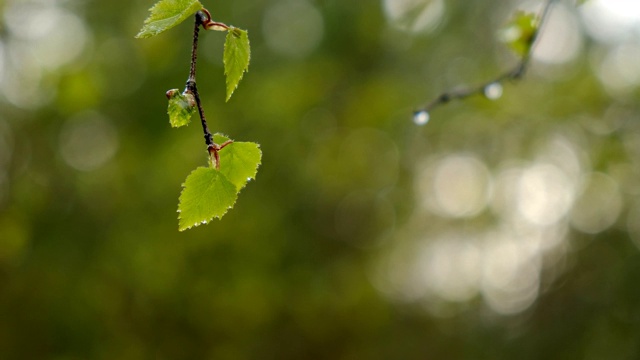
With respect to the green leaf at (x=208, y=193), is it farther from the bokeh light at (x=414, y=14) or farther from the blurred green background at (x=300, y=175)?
the blurred green background at (x=300, y=175)

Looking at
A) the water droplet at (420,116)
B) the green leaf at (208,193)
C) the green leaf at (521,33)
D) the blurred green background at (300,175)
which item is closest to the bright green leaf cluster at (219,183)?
the green leaf at (208,193)

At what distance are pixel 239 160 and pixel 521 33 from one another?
32.5 inches

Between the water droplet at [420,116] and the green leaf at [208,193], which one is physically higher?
the water droplet at [420,116]

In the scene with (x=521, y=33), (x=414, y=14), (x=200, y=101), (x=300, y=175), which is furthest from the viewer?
(x=300, y=175)

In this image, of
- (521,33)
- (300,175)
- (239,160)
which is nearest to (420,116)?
(521,33)

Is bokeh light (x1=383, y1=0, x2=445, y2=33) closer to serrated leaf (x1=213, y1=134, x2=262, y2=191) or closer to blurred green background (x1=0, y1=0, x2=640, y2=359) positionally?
blurred green background (x1=0, y1=0, x2=640, y2=359)

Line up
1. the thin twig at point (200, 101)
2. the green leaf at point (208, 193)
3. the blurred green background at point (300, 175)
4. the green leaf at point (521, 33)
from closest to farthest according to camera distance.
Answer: the thin twig at point (200, 101) < the green leaf at point (208, 193) < the green leaf at point (521, 33) < the blurred green background at point (300, 175)

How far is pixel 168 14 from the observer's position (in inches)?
28.4

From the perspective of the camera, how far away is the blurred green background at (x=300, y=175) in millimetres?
4422

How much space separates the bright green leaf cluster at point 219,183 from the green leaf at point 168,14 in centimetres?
15

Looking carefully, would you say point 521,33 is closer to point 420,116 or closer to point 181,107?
point 420,116

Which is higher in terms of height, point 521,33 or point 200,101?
point 521,33

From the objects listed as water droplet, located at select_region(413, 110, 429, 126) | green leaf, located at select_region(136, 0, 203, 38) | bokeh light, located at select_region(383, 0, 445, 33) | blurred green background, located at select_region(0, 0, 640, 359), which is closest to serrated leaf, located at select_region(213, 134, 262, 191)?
green leaf, located at select_region(136, 0, 203, 38)

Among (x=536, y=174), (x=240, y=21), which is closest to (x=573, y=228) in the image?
(x=536, y=174)
